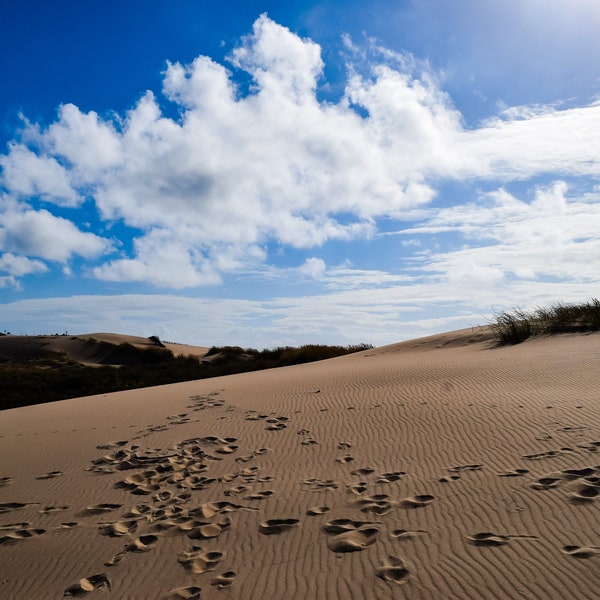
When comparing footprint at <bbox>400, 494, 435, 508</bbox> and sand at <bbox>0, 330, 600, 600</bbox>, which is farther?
footprint at <bbox>400, 494, 435, 508</bbox>

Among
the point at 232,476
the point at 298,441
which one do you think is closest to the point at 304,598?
the point at 232,476

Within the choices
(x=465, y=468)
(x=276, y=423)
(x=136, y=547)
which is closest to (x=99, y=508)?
(x=136, y=547)

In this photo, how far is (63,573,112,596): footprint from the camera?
3822 mm

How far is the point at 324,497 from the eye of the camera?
499 centimetres

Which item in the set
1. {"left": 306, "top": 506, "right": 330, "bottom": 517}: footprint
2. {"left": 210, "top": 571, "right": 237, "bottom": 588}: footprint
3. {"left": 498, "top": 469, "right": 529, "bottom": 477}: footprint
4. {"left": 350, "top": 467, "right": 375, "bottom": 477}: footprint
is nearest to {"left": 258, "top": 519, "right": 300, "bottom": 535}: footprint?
{"left": 306, "top": 506, "right": 330, "bottom": 517}: footprint

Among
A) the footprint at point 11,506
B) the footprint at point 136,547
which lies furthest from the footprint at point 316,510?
the footprint at point 11,506

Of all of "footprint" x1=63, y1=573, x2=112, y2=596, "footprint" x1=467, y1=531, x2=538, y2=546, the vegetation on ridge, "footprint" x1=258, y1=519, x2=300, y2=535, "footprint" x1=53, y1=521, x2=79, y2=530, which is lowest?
"footprint" x1=63, y1=573, x2=112, y2=596

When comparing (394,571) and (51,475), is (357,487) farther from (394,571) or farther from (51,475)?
(51,475)

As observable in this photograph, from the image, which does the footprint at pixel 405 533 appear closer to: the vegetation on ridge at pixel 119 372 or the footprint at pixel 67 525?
the footprint at pixel 67 525

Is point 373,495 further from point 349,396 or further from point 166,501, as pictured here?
point 349,396

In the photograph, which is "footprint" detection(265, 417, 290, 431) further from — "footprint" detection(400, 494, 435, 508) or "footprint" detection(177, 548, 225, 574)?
"footprint" detection(177, 548, 225, 574)

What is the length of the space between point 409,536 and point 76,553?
238cm

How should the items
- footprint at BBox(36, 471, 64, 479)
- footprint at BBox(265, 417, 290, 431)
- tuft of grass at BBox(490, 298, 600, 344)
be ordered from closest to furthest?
footprint at BBox(36, 471, 64, 479), footprint at BBox(265, 417, 290, 431), tuft of grass at BBox(490, 298, 600, 344)

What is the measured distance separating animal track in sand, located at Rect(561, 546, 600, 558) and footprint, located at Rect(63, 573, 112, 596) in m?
2.81
